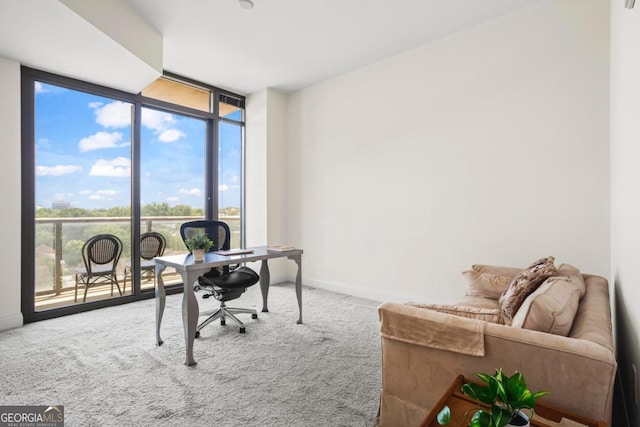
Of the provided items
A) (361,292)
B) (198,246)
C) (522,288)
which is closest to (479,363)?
(522,288)

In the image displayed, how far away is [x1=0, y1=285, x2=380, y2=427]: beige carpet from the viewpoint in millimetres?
1862

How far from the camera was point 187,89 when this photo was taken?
4.71 meters

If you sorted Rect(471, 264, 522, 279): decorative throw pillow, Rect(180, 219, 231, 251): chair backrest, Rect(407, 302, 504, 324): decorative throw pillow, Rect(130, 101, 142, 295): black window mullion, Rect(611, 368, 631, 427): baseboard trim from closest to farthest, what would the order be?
Rect(407, 302, 504, 324): decorative throw pillow < Rect(611, 368, 631, 427): baseboard trim < Rect(471, 264, 522, 279): decorative throw pillow < Rect(180, 219, 231, 251): chair backrest < Rect(130, 101, 142, 295): black window mullion

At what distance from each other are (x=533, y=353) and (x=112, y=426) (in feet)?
6.64

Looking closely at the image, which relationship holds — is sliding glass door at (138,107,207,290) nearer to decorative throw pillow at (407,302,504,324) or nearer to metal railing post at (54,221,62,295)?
metal railing post at (54,221,62,295)

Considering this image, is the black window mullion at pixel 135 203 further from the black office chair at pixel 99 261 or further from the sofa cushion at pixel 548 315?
the sofa cushion at pixel 548 315

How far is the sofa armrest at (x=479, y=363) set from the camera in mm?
1118

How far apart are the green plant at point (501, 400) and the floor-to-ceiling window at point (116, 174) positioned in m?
4.21

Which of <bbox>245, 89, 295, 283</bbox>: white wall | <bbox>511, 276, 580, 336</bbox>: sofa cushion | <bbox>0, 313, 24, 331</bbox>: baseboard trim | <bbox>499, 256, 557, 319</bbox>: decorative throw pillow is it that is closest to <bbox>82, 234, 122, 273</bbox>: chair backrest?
<bbox>0, 313, 24, 331</bbox>: baseboard trim

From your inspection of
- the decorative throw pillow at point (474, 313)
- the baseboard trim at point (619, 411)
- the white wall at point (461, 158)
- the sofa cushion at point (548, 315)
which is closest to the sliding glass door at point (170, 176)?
the white wall at point (461, 158)

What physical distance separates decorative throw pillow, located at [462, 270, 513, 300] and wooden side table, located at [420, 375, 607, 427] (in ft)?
5.17

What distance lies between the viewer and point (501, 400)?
0.90 m

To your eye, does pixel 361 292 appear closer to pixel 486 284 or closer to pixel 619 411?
pixel 486 284

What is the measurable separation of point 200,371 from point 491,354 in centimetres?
190
